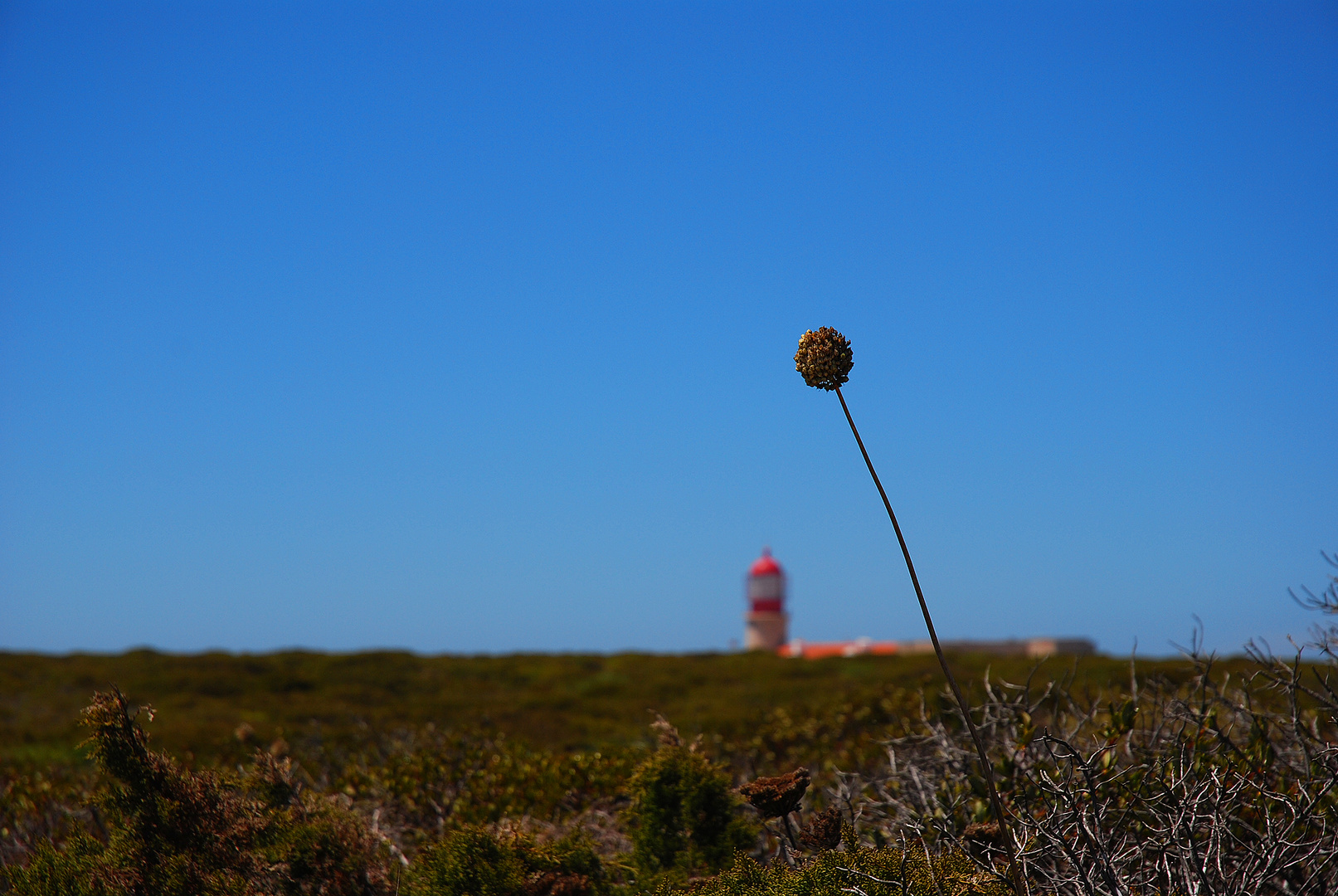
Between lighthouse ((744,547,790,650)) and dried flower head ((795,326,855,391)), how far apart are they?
143 ft

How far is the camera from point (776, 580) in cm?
4634

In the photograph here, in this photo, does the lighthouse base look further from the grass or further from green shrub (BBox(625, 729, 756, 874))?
green shrub (BBox(625, 729, 756, 874))

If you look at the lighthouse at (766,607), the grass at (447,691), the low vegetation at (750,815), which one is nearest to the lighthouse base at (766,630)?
the lighthouse at (766,607)

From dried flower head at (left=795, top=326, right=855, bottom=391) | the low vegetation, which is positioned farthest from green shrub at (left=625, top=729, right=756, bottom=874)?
dried flower head at (left=795, top=326, right=855, bottom=391)

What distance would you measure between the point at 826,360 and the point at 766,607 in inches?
1729

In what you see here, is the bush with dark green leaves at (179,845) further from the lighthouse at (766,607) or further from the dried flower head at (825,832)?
the lighthouse at (766,607)

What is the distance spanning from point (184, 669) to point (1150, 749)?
25.5 m

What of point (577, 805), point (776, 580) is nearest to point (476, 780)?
point (577, 805)

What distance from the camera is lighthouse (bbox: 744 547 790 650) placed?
1799 inches

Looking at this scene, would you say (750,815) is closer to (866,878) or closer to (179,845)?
(866,878)

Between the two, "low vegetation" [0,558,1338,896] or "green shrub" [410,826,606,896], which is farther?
"green shrub" [410,826,606,896]

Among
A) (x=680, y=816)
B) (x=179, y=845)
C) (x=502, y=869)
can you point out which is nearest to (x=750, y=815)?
(x=680, y=816)

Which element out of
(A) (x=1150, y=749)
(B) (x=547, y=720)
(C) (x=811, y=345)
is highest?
(C) (x=811, y=345)

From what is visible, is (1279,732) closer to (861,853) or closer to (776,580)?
(861,853)
